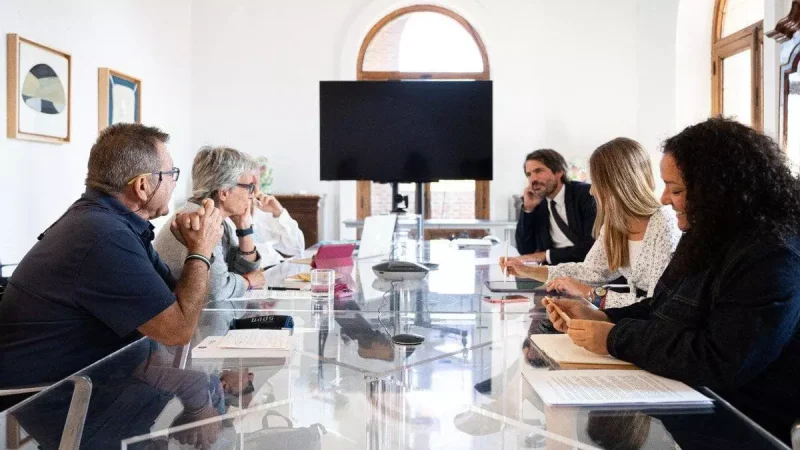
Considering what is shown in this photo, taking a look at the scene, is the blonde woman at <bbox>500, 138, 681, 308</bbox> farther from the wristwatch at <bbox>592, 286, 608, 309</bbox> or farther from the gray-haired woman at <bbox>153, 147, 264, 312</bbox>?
the gray-haired woman at <bbox>153, 147, 264, 312</bbox>

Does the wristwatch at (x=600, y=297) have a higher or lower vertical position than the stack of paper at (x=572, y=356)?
higher

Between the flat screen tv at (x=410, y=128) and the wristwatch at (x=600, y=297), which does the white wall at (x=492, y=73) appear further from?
the wristwatch at (x=600, y=297)

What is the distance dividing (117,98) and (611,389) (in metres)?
4.85

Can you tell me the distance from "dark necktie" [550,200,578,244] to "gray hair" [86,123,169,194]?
9.07ft

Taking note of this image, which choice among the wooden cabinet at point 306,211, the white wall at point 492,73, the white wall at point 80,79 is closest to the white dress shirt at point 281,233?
the white wall at point 80,79

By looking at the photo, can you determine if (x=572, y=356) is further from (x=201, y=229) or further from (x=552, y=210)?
(x=552, y=210)

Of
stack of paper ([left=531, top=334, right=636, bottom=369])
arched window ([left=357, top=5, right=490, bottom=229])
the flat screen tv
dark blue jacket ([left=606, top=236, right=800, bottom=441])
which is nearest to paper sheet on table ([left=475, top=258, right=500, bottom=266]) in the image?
the flat screen tv

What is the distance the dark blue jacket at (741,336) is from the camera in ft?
4.77

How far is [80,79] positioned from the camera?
496cm

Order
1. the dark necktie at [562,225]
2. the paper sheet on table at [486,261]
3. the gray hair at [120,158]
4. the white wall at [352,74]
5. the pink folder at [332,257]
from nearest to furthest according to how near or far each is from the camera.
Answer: the gray hair at [120,158] → the pink folder at [332,257] → the paper sheet on table at [486,261] → the dark necktie at [562,225] → the white wall at [352,74]

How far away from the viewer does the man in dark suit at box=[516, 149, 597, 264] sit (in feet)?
14.0

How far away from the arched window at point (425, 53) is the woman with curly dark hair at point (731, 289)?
5436 millimetres

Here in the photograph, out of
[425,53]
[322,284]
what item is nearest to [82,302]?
[322,284]

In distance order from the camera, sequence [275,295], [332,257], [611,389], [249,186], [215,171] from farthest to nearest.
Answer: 1. [332,257]
2. [249,186]
3. [215,171]
4. [275,295]
5. [611,389]
